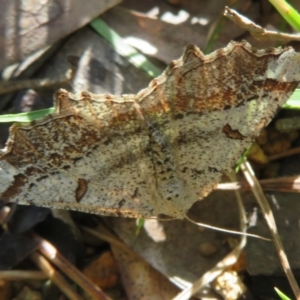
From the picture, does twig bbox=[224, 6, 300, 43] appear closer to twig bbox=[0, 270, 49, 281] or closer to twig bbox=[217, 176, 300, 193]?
twig bbox=[217, 176, 300, 193]

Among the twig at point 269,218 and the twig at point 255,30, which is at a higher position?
the twig at point 255,30

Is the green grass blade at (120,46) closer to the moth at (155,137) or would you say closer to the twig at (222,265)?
the moth at (155,137)

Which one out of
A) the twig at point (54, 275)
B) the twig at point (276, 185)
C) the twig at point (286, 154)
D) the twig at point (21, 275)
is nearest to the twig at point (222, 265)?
the twig at point (276, 185)

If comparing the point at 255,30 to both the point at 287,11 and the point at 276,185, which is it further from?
the point at 276,185

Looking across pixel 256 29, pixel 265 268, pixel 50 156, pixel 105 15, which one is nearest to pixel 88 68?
pixel 105 15

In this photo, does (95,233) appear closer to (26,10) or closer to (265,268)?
(265,268)

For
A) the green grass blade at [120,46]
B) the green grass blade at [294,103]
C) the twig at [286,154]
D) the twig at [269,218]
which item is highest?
the green grass blade at [294,103]
